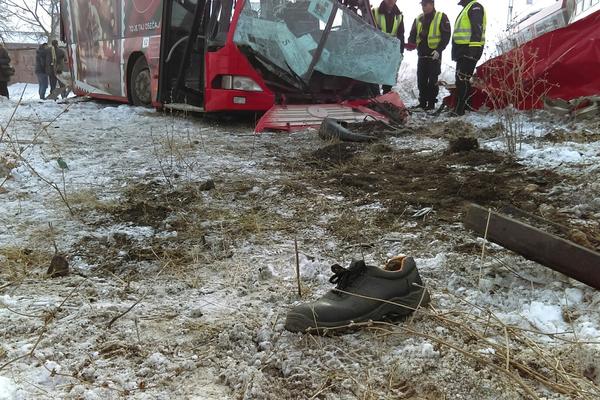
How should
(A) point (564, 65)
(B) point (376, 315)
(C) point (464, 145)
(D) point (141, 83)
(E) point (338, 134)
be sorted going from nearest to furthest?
(B) point (376, 315)
(C) point (464, 145)
(E) point (338, 134)
(A) point (564, 65)
(D) point (141, 83)

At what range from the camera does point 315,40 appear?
21.0 feet

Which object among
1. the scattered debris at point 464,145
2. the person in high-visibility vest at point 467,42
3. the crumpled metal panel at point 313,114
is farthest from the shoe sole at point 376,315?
the person in high-visibility vest at point 467,42

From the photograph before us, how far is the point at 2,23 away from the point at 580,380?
3674cm

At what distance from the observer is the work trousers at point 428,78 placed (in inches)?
309

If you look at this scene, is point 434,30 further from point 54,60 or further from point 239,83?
point 54,60

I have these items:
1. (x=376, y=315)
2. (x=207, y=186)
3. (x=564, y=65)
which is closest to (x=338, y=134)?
(x=207, y=186)

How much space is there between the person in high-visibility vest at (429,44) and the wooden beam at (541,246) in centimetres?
624

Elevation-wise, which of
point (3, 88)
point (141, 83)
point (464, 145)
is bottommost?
point (464, 145)

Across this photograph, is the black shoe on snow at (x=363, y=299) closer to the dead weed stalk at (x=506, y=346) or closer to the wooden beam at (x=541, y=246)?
the dead weed stalk at (x=506, y=346)

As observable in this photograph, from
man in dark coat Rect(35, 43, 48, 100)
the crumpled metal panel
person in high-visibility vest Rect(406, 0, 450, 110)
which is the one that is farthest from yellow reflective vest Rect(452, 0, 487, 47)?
man in dark coat Rect(35, 43, 48, 100)

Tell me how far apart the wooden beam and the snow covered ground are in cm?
9

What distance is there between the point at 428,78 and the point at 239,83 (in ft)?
11.8

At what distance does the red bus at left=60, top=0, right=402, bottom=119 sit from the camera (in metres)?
6.09

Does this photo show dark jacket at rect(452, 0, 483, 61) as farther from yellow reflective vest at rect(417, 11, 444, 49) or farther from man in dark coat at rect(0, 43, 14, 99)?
man in dark coat at rect(0, 43, 14, 99)
